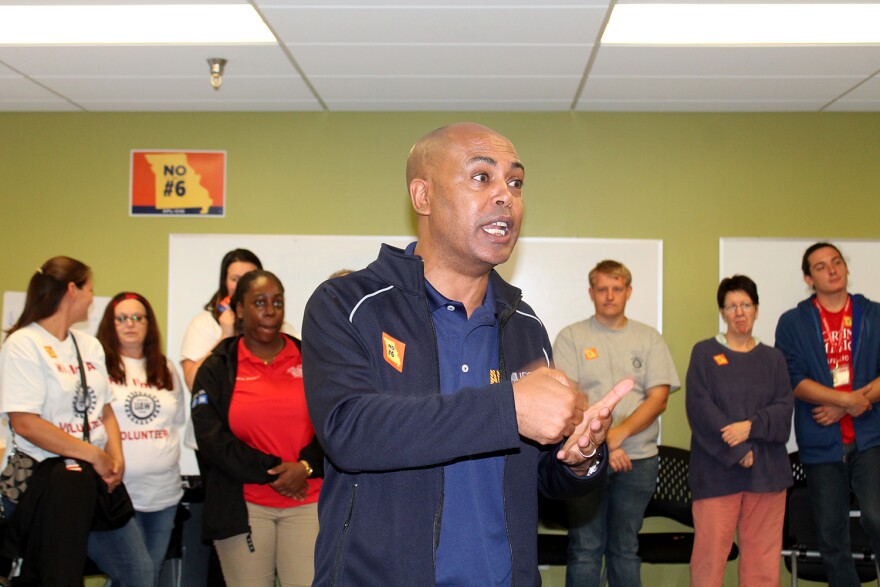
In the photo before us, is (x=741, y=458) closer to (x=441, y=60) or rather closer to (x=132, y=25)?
(x=441, y=60)

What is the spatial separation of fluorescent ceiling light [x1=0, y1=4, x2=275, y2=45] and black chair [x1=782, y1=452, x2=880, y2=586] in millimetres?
4075

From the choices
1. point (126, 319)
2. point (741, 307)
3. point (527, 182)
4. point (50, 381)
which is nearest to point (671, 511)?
point (741, 307)

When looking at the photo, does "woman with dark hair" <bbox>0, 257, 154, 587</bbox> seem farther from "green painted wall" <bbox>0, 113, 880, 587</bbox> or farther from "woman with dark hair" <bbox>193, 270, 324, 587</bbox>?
"green painted wall" <bbox>0, 113, 880, 587</bbox>

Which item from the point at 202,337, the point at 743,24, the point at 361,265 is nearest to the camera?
the point at 743,24

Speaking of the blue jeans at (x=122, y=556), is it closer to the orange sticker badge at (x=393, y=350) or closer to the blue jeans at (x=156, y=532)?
the blue jeans at (x=156, y=532)

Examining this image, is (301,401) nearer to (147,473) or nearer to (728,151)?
(147,473)

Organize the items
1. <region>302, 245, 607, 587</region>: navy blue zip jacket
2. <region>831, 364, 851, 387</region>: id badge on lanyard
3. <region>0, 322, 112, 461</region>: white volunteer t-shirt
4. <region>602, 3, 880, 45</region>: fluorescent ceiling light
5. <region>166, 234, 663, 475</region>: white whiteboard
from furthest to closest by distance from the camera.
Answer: <region>166, 234, 663, 475</region>: white whiteboard, <region>831, 364, 851, 387</region>: id badge on lanyard, <region>602, 3, 880, 45</region>: fluorescent ceiling light, <region>0, 322, 112, 461</region>: white volunteer t-shirt, <region>302, 245, 607, 587</region>: navy blue zip jacket

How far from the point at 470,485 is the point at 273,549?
2.65m

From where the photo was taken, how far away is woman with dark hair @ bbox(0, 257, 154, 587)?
3.72 metres

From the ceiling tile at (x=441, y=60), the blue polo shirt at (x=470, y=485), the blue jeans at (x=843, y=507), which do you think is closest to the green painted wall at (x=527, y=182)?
the ceiling tile at (x=441, y=60)

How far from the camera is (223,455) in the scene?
3.99 metres

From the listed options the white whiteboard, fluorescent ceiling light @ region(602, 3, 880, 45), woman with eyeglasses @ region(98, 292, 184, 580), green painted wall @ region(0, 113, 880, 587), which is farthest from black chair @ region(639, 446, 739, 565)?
woman with eyeglasses @ region(98, 292, 184, 580)

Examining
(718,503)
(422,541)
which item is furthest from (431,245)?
(718,503)

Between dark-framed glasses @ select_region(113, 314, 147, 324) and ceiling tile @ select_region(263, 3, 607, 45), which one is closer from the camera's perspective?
ceiling tile @ select_region(263, 3, 607, 45)
